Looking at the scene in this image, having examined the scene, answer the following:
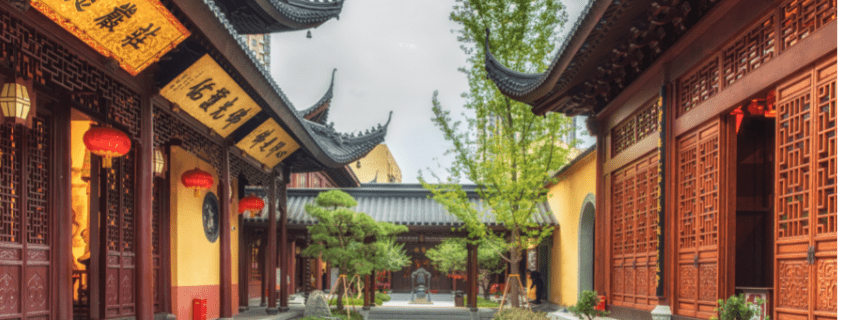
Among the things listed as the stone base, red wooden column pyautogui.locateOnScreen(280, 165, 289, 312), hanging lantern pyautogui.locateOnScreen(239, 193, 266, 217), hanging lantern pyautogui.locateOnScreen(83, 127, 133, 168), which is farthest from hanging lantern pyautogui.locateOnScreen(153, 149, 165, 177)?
the stone base

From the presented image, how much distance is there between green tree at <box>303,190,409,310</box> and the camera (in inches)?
552

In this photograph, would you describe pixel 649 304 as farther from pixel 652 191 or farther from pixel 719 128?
pixel 719 128

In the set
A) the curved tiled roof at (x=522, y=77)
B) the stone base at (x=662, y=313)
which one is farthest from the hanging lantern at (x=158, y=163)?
the stone base at (x=662, y=313)

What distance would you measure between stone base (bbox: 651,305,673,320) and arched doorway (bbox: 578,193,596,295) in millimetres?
6682

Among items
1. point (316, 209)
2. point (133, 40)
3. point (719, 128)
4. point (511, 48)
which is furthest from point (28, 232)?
point (511, 48)

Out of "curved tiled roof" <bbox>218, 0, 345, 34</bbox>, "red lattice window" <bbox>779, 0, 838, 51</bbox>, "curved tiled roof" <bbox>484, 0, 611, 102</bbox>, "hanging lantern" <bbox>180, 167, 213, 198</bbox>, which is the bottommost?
"hanging lantern" <bbox>180, 167, 213, 198</bbox>

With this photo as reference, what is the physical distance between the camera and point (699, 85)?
6.36 m

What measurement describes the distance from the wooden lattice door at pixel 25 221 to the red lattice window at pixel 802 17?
18.5ft

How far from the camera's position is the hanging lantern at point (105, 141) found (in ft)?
22.7

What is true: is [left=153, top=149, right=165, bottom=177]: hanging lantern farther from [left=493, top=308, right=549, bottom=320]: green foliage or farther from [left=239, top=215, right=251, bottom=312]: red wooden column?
[left=239, top=215, right=251, bottom=312]: red wooden column

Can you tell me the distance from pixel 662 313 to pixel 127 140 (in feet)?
16.6

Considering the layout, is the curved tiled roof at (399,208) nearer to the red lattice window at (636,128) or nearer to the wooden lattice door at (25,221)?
the red lattice window at (636,128)

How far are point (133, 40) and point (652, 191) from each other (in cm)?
497

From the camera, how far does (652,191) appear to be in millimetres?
7586
